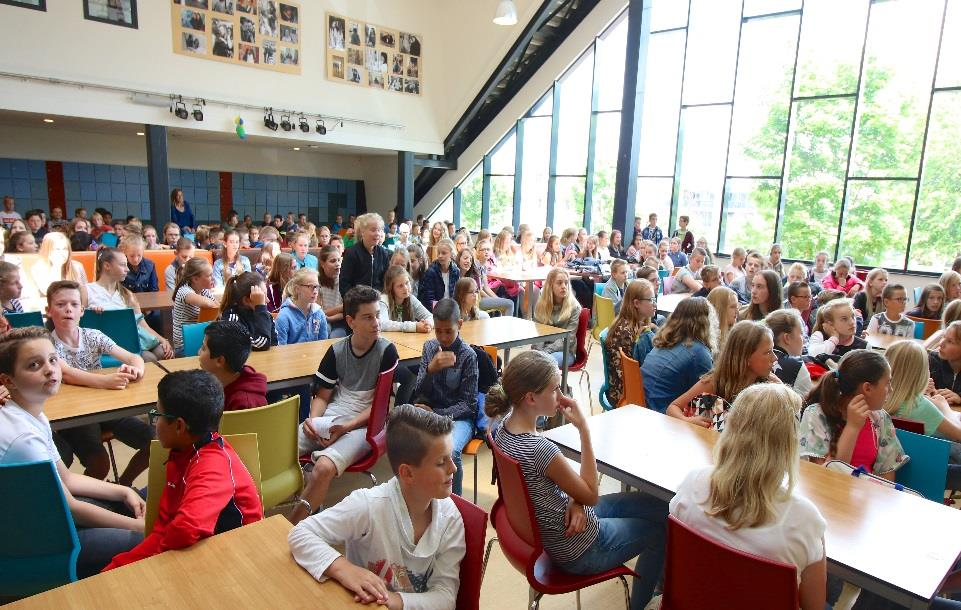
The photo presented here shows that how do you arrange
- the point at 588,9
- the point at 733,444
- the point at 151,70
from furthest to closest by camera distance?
the point at 588,9
the point at 151,70
the point at 733,444

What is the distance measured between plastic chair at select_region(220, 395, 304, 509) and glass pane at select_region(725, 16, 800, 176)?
9.99m

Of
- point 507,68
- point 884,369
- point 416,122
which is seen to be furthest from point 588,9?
point 884,369

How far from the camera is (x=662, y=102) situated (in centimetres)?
1133

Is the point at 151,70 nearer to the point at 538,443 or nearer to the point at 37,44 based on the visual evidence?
the point at 37,44

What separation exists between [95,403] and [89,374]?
334 mm

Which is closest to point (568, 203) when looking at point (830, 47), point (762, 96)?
point (762, 96)

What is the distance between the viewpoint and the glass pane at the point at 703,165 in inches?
421

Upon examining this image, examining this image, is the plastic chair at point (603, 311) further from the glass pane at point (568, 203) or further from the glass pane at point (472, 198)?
the glass pane at point (472, 198)

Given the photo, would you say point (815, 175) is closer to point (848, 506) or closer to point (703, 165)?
point (703, 165)

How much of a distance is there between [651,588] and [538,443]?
A: 87cm

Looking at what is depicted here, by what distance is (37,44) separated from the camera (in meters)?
8.29

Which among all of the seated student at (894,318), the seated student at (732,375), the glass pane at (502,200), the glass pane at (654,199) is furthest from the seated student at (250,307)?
the glass pane at (502,200)

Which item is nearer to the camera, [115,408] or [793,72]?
[115,408]

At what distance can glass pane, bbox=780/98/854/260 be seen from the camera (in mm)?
9370
